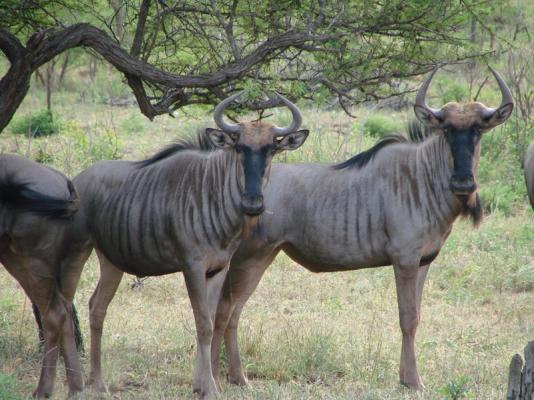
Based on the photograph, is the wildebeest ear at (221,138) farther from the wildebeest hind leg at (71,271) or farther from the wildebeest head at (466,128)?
the wildebeest head at (466,128)

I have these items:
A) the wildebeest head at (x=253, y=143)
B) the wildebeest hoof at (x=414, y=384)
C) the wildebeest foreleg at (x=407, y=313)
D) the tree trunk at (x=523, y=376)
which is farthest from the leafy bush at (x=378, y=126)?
the tree trunk at (x=523, y=376)

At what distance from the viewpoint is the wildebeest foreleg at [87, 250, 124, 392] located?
5945mm

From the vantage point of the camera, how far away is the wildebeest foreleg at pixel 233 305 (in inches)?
246

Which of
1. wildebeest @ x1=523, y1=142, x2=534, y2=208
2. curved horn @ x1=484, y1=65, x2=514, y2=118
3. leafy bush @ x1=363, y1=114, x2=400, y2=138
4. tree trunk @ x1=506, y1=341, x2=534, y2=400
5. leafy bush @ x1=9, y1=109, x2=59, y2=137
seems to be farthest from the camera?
leafy bush @ x1=9, y1=109, x2=59, y2=137

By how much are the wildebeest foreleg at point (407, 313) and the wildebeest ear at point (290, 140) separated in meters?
1.12

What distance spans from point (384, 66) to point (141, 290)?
348 cm

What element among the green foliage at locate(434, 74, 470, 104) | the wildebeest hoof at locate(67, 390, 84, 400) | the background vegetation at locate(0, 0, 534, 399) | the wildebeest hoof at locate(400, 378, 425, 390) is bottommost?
the wildebeest hoof at locate(67, 390, 84, 400)

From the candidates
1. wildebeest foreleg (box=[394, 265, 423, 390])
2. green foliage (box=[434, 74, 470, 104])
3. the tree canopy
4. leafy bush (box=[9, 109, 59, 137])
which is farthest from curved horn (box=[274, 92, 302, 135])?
green foliage (box=[434, 74, 470, 104])

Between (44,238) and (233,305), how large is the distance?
1.47m

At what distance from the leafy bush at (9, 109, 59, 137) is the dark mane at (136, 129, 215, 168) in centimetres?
941

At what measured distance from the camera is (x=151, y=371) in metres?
6.33

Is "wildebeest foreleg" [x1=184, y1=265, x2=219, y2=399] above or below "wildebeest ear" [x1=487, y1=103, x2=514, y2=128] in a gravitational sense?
below

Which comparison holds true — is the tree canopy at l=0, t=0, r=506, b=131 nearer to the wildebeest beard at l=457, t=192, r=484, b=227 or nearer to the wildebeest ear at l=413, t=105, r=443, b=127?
the wildebeest ear at l=413, t=105, r=443, b=127

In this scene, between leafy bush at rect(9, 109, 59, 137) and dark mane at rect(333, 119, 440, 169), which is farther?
leafy bush at rect(9, 109, 59, 137)
